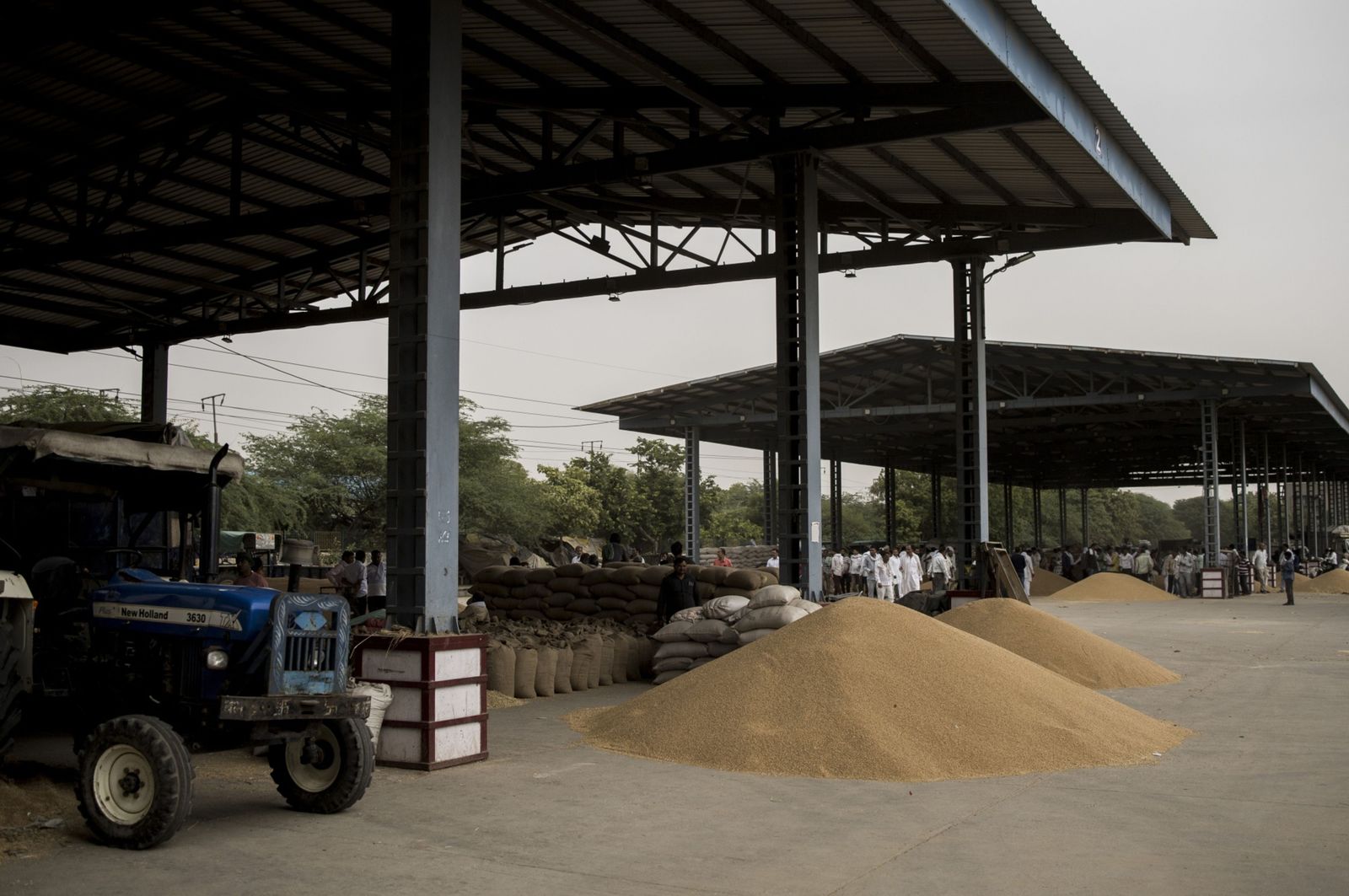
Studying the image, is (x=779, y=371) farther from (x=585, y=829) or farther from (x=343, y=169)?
(x=585, y=829)

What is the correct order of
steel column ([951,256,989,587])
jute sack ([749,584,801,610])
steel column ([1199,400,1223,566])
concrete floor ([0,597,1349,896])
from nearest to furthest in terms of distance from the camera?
concrete floor ([0,597,1349,896]) → jute sack ([749,584,801,610]) → steel column ([951,256,989,587]) → steel column ([1199,400,1223,566])

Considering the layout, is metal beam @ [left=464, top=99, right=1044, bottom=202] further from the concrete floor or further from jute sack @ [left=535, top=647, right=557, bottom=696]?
the concrete floor

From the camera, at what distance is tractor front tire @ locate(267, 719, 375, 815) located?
6934mm

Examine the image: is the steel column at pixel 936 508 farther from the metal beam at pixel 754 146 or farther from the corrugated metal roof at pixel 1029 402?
the metal beam at pixel 754 146

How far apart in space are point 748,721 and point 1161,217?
10985 millimetres

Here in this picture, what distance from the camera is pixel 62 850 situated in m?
6.11

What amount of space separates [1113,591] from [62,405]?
3273 cm

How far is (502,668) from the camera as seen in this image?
12.0m

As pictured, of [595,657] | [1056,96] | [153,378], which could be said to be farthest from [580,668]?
[153,378]

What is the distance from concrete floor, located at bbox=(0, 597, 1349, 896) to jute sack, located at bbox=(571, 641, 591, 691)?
324 cm

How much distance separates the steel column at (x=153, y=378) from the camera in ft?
79.5

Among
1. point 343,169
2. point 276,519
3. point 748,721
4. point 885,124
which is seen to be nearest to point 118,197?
point 343,169

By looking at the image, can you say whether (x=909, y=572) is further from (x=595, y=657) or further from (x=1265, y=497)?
(x=1265, y=497)

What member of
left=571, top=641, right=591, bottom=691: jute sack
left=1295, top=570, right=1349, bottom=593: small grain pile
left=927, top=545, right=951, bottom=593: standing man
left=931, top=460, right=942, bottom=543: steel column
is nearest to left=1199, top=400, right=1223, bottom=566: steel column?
left=1295, top=570, right=1349, bottom=593: small grain pile
